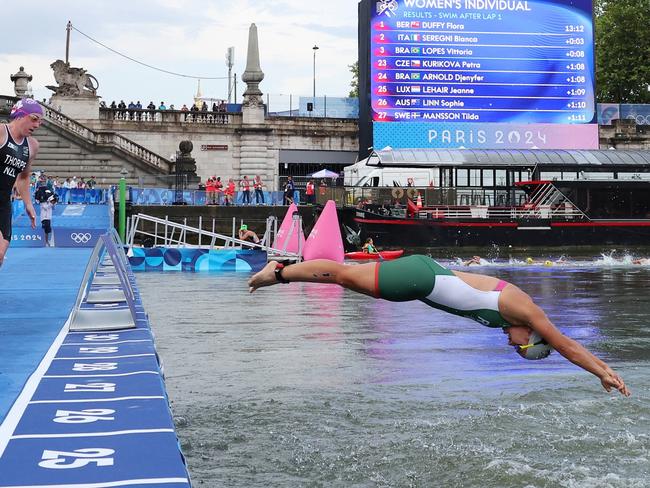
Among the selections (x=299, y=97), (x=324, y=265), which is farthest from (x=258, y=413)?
(x=299, y=97)

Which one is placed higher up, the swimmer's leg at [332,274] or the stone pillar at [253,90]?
the stone pillar at [253,90]

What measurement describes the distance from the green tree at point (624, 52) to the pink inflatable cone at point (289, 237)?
153ft

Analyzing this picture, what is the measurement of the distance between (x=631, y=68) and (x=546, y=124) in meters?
27.0

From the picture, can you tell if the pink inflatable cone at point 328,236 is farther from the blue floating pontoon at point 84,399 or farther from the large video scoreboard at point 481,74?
the large video scoreboard at point 481,74

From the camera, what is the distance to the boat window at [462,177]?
49094 millimetres

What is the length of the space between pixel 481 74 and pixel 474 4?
3.70 m

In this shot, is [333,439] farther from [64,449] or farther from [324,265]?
[64,449]

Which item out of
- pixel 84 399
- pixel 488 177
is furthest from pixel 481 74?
pixel 84 399

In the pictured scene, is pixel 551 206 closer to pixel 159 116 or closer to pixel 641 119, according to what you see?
pixel 641 119

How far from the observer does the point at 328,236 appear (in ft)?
87.0

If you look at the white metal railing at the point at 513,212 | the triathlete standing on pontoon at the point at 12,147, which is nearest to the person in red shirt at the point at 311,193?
the white metal railing at the point at 513,212

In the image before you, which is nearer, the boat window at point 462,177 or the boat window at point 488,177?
the boat window at point 488,177

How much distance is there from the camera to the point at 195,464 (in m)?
6.86

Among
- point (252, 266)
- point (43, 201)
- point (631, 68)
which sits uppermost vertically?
point (631, 68)
